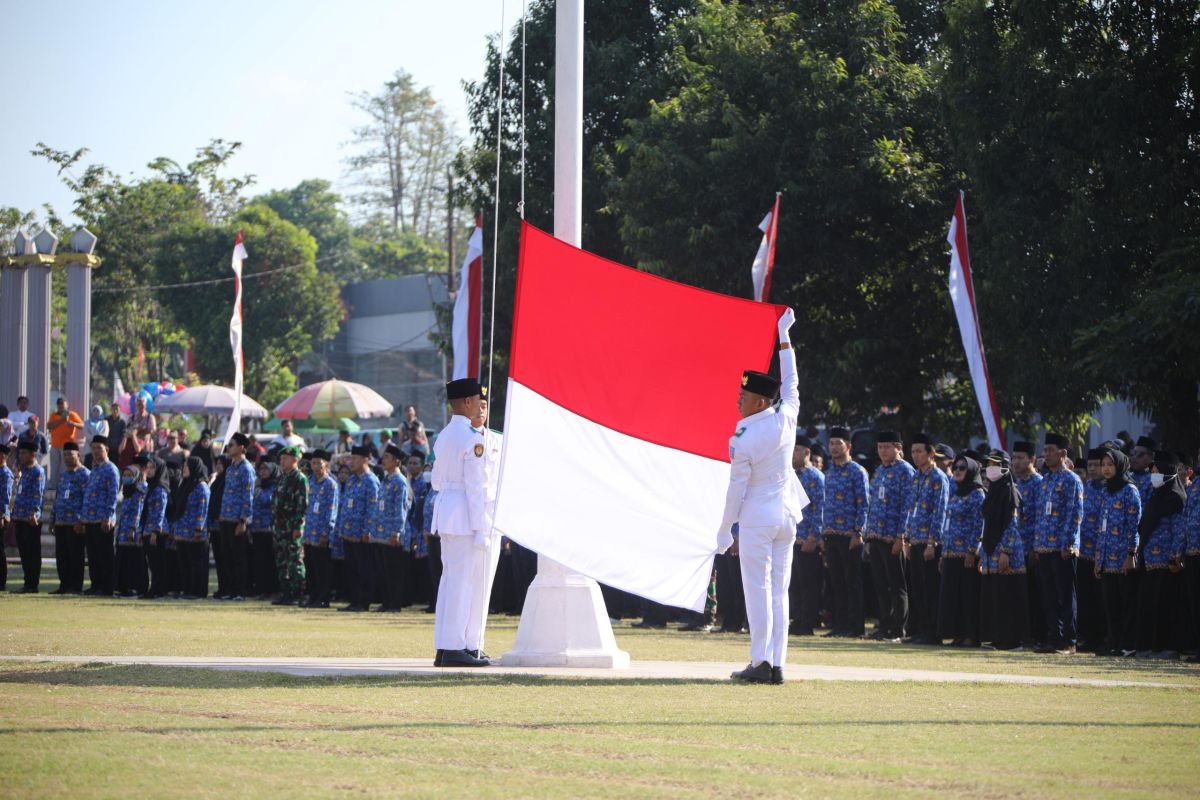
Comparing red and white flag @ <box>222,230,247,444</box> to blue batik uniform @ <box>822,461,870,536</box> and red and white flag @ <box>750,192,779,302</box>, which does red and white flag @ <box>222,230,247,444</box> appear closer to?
red and white flag @ <box>750,192,779,302</box>

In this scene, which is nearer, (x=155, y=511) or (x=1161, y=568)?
(x=1161, y=568)

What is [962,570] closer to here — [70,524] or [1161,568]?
[1161,568]

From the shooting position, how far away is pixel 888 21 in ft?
85.3

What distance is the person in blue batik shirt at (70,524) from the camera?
74.7ft

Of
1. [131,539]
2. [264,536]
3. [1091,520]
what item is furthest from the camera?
[131,539]

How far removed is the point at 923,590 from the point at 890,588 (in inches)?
13.3

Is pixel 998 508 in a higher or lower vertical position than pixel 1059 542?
higher

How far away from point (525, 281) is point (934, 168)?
15.4 m

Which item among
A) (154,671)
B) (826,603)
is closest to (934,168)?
(826,603)

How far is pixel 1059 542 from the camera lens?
1554 cm

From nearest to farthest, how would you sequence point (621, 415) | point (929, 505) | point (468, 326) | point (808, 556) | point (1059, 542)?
point (621, 415) → point (1059, 542) → point (929, 505) → point (808, 556) → point (468, 326)

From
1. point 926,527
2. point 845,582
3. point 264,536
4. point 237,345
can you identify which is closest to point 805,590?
point 845,582

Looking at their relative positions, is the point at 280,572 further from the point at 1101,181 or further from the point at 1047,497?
the point at 1101,181

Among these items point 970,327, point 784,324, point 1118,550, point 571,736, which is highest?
point 970,327
